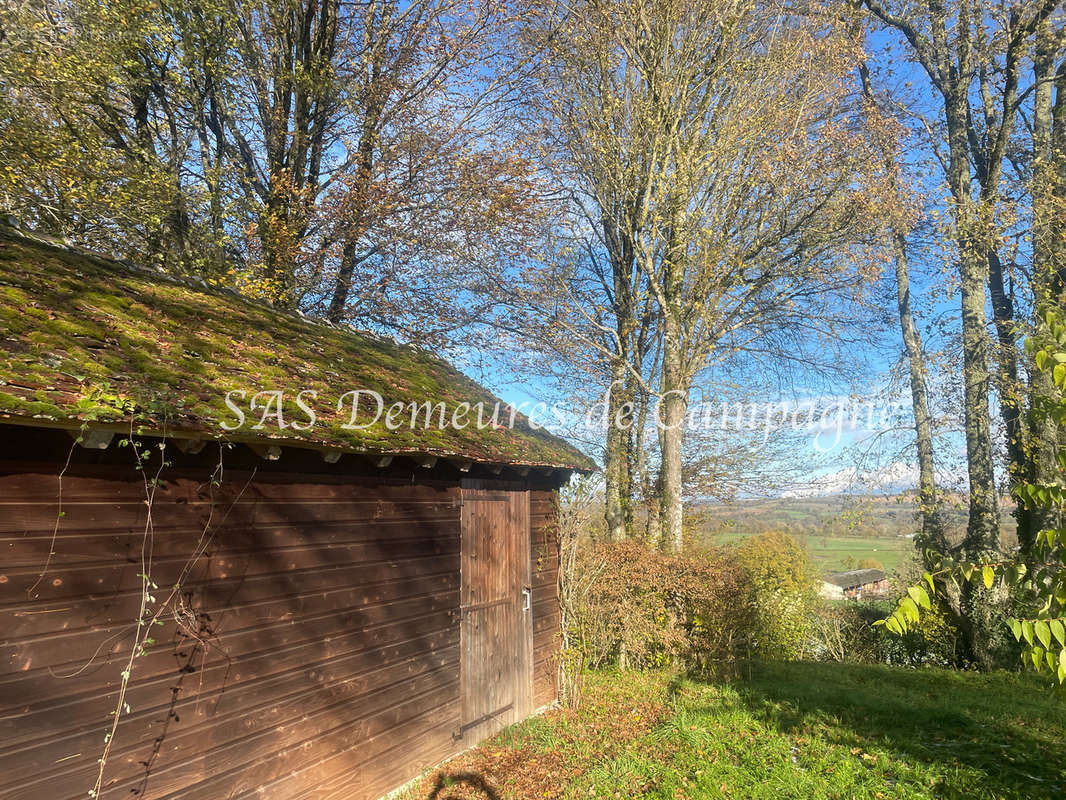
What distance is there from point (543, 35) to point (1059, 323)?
14423mm

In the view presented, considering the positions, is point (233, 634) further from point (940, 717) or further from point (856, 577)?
point (856, 577)

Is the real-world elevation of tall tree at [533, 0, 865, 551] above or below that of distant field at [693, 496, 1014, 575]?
above

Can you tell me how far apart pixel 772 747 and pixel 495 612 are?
355 centimetres

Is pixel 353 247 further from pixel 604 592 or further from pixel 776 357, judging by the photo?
pixel 776 357

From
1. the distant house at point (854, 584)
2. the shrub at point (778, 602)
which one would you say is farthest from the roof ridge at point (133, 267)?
the distant house at point (854, 584)

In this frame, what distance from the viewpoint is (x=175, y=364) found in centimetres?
416

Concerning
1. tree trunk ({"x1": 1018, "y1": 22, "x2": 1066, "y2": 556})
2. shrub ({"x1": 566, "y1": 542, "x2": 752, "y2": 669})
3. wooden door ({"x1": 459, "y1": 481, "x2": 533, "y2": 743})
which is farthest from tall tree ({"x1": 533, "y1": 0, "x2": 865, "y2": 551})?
wooden door ({"x1": 459, "y1": 481, "x2": 533, "y2": 743})

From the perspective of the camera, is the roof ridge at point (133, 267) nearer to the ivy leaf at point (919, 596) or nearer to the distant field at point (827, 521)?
the ivy leaf at point (919, 596)

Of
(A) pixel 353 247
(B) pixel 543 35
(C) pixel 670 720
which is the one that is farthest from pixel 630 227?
(C) pixel 670 720

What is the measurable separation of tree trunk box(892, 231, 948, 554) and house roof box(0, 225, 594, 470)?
10.6m

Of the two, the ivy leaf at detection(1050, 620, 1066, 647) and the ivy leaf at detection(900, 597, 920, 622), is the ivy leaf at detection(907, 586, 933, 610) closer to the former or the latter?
the ivy leaf at detection(900, 597, 920, 622)

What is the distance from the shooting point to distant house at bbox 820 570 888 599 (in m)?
17.7

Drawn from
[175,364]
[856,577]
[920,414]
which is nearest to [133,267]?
[175,364]

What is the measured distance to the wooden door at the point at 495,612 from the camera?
6629mm
